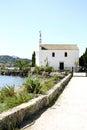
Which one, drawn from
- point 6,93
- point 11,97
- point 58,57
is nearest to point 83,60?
point 58,57

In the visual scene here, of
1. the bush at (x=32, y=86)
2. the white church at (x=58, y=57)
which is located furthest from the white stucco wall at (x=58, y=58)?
the bush at (x=32, y=86)

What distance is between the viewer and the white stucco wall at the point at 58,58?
74.1 m

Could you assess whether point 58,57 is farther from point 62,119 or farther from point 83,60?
point 62,119

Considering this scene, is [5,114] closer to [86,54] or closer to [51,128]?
[51,128]

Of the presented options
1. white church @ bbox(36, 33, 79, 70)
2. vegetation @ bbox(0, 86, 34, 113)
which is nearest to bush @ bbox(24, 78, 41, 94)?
vegetation @ bbox(0, 86, 34, 113)

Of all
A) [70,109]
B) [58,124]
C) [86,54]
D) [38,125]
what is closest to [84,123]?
[58,124]

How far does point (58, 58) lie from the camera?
74688 millimetres

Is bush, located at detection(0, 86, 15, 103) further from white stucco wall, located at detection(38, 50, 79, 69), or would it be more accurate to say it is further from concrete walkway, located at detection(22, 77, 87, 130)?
white stucco wall, located at detection(38, 50, 79, 69)

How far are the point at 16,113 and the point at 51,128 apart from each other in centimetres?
91

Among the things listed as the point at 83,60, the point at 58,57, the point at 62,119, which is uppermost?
the point at 58,57

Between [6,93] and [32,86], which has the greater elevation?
[32,86]

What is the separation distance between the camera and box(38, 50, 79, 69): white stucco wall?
74062mm

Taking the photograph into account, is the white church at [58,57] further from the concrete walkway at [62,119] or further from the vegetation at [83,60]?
the concrete walkway at [62,119]

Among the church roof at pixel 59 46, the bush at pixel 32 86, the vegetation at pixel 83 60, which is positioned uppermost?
the church roof at pixel 59 46
